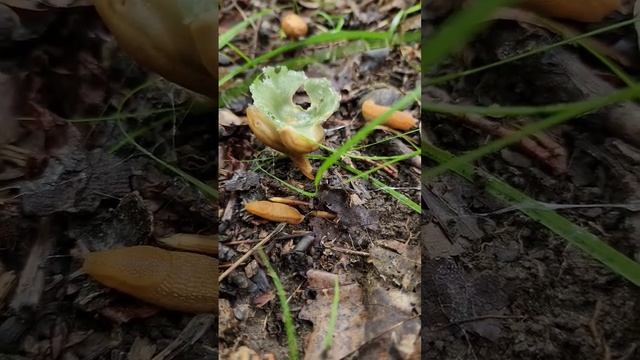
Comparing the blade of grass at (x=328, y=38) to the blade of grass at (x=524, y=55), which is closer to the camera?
the blade of grass at (x=524, y=55)

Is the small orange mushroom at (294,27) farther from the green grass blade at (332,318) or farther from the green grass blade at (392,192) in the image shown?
the green grass blade at (332,318)

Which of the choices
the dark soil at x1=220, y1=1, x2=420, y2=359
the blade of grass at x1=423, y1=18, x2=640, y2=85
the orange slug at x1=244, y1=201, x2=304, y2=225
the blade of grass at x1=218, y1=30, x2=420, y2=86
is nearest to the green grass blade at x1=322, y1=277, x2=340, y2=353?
the dark soil at x1=220, y1=1, x2=420, y2=359

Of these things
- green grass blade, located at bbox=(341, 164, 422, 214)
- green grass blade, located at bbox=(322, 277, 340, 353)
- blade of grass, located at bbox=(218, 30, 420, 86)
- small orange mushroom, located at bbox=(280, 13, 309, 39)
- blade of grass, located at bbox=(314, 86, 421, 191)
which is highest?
small orange mushroom, located at bbox=(280, 13, 309, 39)

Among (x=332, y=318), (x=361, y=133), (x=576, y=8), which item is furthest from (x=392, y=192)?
(x=576, y=8)

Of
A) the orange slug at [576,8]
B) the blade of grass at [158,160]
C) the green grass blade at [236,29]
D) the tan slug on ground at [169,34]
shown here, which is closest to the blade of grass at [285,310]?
the blade of grass at [158,160]

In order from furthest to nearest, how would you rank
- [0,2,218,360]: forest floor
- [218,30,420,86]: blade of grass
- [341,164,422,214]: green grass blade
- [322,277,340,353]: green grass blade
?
[218,30,420,86]: blade of grass, [341,164,422,214]: green grass blade, [322,277,340,353]: green grass blade, [0,2,218,360]: forest floor

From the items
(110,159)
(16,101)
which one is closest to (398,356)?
(110,159)

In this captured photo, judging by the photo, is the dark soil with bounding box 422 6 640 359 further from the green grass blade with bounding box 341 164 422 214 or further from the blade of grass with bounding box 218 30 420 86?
the blade of grass with bounding box 218 30 420 86
